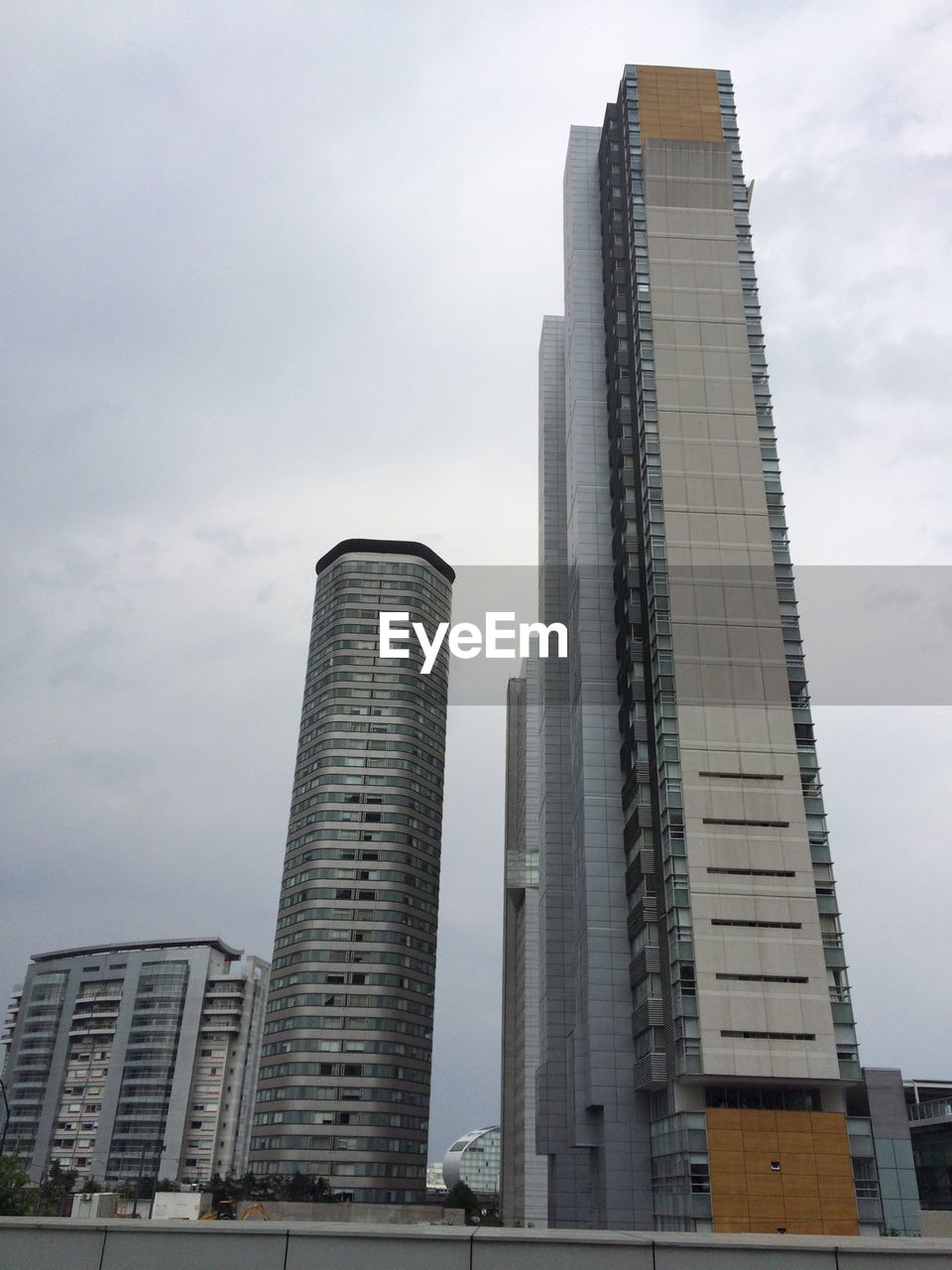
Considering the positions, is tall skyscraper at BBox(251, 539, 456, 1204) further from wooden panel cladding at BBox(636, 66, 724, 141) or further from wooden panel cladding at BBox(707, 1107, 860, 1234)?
wooden panel cladding at BBox(636, 66, 724, 141)

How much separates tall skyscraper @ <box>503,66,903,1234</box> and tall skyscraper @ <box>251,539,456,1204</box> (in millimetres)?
56827

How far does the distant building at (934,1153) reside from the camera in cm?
12156

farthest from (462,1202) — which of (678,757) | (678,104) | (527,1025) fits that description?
(678,104)

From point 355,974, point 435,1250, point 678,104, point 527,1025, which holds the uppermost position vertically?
point 678,104

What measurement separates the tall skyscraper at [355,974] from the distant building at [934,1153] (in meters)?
77.6

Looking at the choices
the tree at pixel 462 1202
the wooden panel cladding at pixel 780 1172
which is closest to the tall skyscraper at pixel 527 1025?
the tree at pixel 462 1202

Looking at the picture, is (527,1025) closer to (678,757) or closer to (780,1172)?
(678,757)

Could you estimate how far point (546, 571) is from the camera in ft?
465

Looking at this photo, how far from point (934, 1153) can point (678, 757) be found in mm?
66756

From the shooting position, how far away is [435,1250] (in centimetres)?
1555

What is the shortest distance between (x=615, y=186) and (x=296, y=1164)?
147 meters

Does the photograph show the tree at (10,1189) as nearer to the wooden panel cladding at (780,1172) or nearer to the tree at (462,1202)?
the wooden panel cladding at (780,1172)

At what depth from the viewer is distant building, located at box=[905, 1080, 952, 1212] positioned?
122 meters

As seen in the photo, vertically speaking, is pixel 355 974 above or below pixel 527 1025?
above
